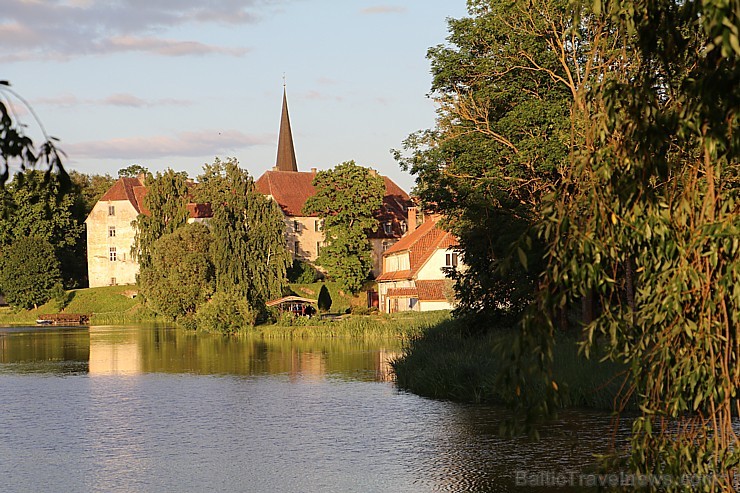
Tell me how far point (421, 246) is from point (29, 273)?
37.7 m

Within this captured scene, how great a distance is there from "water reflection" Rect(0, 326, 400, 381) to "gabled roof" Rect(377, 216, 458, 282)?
17910 mm

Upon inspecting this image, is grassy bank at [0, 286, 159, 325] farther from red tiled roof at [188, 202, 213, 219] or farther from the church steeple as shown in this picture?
the church steeple

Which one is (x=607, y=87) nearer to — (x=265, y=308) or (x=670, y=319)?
(x=670, y=319)

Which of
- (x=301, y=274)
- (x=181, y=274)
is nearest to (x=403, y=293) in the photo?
(x=181, y=274)

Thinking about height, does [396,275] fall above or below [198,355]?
above

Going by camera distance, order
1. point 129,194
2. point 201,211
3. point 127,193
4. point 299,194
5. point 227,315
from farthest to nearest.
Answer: point 299,194 < point 129,194 < point 127,193 < point 201,211 < point 227,315

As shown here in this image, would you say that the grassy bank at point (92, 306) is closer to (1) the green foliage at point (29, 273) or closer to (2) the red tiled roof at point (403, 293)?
(1) the green foliage at point (29, 273)

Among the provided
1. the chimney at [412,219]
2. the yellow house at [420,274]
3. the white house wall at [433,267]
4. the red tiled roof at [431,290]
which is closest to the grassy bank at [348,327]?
the red tiled roof at [431,290]

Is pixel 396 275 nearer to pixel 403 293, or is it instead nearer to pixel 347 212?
pixel 403 293

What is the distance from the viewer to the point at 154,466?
17266mm

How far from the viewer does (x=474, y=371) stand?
1000 inches

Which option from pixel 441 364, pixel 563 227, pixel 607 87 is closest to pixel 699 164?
pixel 607 87

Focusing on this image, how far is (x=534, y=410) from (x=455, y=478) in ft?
32.2

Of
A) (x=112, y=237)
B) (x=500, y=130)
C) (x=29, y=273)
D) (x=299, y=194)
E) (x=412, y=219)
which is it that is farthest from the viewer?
(x=299, y=194)
